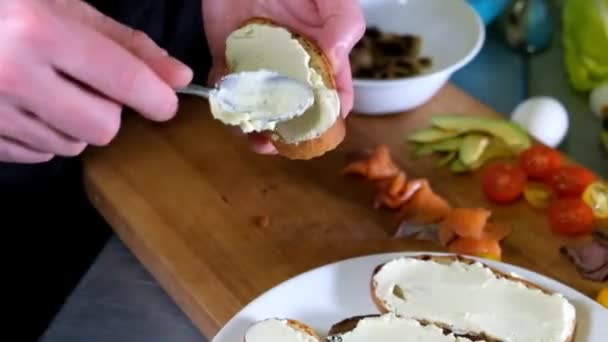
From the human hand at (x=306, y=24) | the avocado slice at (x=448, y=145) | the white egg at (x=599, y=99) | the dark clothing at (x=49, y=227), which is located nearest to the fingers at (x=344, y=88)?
the human hand at (x=306, y=24)

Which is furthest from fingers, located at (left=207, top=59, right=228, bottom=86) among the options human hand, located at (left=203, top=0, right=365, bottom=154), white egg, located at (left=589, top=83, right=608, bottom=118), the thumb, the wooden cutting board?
white egg, located at (left=589, top=83, right=608, bottom=118)

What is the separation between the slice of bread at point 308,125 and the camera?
1066 millimetres

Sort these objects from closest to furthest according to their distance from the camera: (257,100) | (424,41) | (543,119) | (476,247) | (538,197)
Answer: (257,100) → (476,247) → (538,197) → (543,119) → (424,41)

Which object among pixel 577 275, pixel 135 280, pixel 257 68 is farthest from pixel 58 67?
pixel 577 275

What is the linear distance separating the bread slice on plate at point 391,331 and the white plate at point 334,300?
0.05 meters

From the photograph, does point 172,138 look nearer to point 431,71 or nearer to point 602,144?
point 431,71

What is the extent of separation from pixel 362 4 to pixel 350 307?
598mm

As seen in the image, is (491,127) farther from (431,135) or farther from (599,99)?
(599,99)

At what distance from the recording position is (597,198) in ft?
3.91

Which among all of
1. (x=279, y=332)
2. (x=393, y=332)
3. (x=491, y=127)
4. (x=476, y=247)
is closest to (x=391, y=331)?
A: (x=393, y=332)

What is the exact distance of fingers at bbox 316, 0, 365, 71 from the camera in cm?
109

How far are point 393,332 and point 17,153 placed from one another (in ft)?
1.42

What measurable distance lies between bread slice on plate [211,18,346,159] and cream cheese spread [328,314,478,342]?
0.72 feet

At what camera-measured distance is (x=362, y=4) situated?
1.49 m
